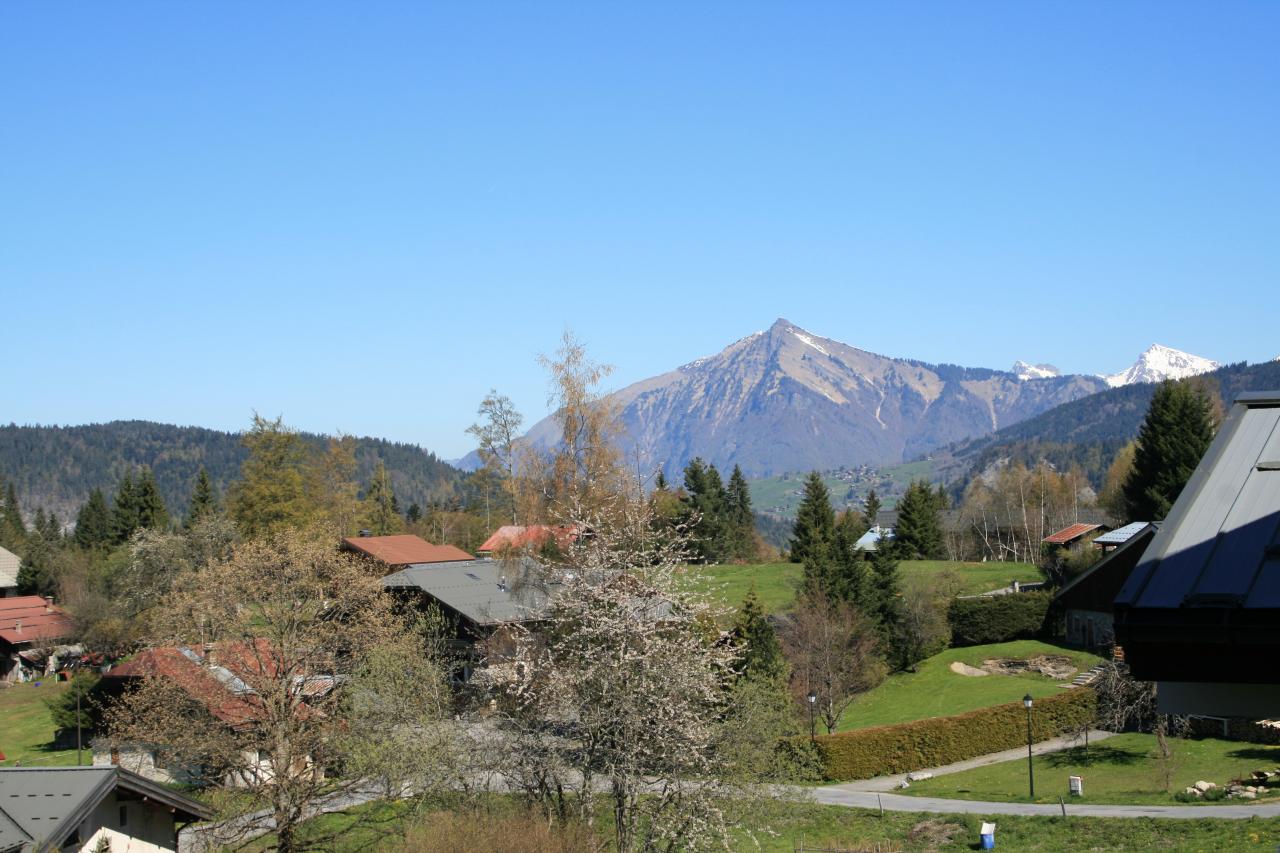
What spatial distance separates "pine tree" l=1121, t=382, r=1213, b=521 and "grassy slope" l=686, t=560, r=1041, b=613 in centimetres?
850

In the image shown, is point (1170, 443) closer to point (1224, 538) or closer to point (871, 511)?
point (871, 511)

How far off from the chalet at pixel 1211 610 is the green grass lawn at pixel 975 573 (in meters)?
54.3

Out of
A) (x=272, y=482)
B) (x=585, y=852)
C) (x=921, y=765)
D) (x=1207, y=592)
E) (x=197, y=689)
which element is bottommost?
(x=921, y=765)

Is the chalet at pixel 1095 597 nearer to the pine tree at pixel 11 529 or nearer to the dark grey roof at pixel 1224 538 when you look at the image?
the dark grey roof at pixel 1224 538

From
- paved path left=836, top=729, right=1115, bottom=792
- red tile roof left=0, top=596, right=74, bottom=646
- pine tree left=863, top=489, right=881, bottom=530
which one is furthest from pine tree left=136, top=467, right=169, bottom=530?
paved path left=836, top=729, right=1115, bottom=792

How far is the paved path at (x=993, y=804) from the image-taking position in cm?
2702

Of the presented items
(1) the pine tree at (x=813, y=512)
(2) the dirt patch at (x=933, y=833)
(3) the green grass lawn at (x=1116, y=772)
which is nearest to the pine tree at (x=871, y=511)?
(1) the pine tree at (x=813, y=512)

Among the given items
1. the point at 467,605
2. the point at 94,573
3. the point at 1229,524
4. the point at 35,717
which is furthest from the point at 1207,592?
the point at 94,573

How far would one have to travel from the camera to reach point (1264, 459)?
6.11 m

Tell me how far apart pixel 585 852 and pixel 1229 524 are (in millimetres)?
16254

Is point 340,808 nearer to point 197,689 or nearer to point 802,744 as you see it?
point 197,689

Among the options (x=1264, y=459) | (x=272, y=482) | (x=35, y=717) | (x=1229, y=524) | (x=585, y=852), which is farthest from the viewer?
(x=272, y=482)

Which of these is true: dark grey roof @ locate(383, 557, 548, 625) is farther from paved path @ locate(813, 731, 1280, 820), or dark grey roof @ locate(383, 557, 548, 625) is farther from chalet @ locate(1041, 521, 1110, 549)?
chalet @ locate(1041, 521, 1110, 549)

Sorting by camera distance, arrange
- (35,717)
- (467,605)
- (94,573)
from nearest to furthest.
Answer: (467,605) < (35,717) < (94,573)
